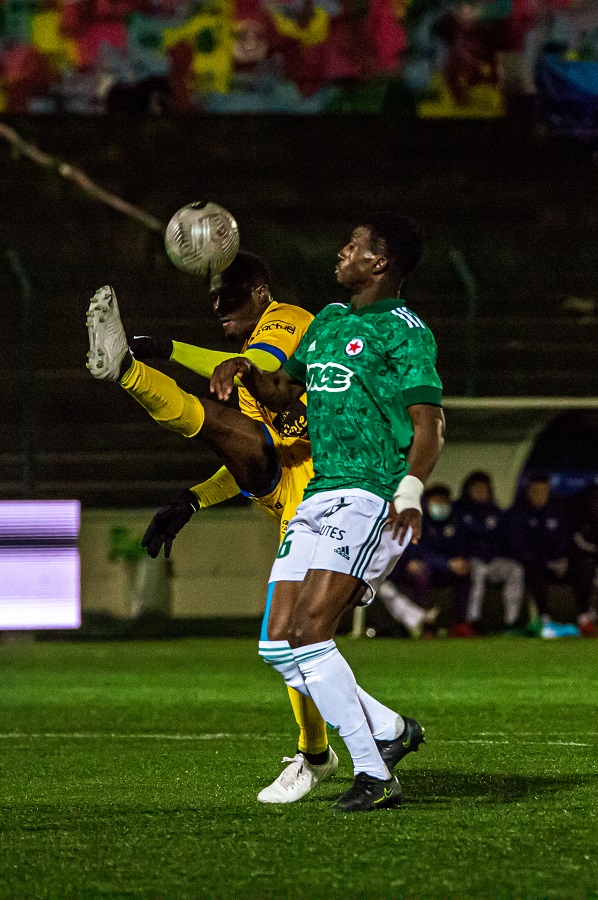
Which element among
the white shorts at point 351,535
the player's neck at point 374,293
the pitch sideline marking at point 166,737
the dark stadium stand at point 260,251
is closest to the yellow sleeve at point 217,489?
the white shorts at point 351,535

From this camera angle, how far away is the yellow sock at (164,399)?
17.3 ft

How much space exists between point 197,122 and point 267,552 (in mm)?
6263

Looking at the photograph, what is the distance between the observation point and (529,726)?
7535mm

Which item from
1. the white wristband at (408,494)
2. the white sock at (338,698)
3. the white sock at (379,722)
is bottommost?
the white sock at (379,722)

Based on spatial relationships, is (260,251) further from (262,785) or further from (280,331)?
(262,785)

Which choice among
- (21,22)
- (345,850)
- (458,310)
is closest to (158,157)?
(21,22)

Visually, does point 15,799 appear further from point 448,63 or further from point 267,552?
point 448,63

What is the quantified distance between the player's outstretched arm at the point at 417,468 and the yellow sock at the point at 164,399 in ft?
3.30

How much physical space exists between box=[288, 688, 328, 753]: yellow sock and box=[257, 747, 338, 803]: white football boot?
44mm

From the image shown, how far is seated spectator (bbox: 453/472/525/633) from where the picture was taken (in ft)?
44.9

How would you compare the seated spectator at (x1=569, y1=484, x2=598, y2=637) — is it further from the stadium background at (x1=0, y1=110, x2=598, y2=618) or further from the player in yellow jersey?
the player in yellow jersey

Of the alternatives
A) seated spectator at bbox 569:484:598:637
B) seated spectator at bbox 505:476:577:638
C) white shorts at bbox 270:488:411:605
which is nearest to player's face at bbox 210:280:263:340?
white shorts at bbox 270:488:411:605

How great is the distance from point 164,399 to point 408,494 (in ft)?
3.94

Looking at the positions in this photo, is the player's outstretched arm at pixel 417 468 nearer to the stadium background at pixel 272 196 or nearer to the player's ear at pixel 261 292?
the player's ear at pixel 261 292
